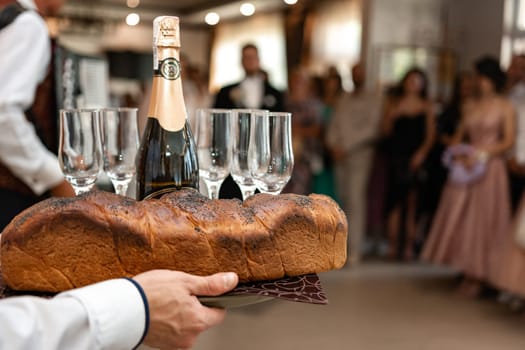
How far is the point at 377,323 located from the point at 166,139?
2.79 metres

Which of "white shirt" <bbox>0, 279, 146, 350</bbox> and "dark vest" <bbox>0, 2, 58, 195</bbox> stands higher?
"dark vest" <bbox>0, 2, 58, 195</bbox>

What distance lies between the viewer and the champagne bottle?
936 mm

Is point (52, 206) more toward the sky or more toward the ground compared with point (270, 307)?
more toward the sky

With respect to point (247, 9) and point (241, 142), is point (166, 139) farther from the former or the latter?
point (247, 9)

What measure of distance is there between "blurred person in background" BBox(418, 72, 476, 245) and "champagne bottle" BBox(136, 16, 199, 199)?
13.4 ft

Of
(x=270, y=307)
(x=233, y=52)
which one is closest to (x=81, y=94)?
(x=270, y=307)

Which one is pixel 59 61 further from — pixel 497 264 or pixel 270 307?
pixel 497 264

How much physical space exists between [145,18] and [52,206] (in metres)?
11.8

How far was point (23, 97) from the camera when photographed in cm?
157

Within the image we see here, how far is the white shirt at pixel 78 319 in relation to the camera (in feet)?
2.22

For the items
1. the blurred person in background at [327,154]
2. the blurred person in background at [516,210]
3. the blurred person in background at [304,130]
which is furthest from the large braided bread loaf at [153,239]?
the blurred person in background at [327,154]

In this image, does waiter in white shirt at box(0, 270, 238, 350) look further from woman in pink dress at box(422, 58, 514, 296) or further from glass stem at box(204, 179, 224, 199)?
woman in pink dress at box(422, 58, 514, 296)

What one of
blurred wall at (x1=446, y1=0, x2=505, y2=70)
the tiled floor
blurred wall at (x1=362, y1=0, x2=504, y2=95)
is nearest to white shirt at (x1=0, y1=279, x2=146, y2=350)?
the tiled floor

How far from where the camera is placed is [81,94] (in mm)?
2176
